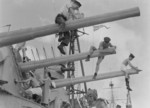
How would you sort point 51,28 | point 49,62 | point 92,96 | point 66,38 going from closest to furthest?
point 51,28 < point 66,38 < point 92,96 < point 49,62

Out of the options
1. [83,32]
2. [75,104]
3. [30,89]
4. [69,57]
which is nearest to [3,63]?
[30,89]

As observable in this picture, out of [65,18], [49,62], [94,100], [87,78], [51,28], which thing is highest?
[65,18]

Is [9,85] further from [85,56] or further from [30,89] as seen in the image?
[85,56]

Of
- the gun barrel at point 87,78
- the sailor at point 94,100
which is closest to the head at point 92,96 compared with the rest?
the sailor at point 94,100

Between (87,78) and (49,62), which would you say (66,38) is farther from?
(87,78)

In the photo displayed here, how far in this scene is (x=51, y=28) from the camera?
4.11m

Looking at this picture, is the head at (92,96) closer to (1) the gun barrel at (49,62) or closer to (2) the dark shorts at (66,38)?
(2) the dark shorts at (66,38)

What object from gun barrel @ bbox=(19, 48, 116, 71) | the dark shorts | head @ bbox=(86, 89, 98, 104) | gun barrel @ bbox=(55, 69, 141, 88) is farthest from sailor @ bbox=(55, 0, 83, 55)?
gun barrel @ bbox=(55, 69, 141, 88)

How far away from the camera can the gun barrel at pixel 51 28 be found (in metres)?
3.97

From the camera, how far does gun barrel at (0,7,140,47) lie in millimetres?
3967

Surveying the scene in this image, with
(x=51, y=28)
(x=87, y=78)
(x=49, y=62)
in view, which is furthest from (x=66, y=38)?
(x=87, y=78)

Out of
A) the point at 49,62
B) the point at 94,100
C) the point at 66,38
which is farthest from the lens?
the point at 49,62

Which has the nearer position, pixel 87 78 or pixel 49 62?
pixel 49 62

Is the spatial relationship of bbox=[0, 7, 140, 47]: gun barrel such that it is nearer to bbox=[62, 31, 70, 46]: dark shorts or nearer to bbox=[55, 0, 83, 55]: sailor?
bbox=[55, 0, 83, 55]: sailor
